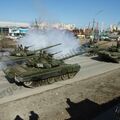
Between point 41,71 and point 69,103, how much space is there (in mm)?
3360

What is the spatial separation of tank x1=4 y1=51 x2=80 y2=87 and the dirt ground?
1.04 m

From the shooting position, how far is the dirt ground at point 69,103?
10.7 meters

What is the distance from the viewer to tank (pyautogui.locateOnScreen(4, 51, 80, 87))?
567 inches

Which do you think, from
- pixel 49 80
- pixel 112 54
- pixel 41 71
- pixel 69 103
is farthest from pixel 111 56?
pixel 69 103

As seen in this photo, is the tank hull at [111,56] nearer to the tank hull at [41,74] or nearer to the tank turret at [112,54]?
the tank turret at [112,54]

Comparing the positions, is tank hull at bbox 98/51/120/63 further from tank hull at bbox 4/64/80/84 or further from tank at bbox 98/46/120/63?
tank hull at bbox 4/64/80/84

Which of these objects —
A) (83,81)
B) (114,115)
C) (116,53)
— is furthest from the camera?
(116,53)

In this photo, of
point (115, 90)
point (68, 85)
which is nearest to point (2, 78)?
point (68, 85)

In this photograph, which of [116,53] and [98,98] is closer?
[98,98]

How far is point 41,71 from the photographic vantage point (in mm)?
14898

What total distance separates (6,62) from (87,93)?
8.81 m

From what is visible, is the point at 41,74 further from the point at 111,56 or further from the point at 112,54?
the point at 112,54

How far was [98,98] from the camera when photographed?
42.7 ft

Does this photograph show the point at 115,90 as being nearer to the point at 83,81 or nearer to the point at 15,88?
the point at 83,81
